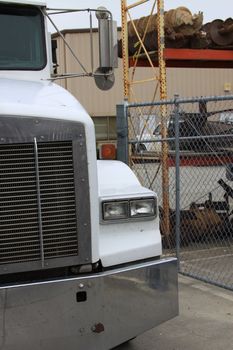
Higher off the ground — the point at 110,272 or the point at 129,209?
the point at 129,209

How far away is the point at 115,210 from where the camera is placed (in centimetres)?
396

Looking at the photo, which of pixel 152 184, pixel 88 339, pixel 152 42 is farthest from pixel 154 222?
pixel 152 42

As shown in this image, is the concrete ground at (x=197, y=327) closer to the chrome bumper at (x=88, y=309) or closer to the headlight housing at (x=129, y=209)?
the chrome bumper at (x=88, y=309)

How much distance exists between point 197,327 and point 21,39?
300 cm

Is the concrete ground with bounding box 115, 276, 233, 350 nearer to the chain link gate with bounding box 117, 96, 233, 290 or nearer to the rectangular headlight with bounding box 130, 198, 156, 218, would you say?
the chain link gate with bounding box 117, 96, 233, 290

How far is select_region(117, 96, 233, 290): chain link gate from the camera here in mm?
7480

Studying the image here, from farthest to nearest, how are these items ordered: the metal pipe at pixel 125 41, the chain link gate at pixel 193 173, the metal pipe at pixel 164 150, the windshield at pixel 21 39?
the metal pipe at pixel 125 41, the metal pipe at pixel 164 150, the chain link gate at pixel 193 173, the windshield at pixel 21 39

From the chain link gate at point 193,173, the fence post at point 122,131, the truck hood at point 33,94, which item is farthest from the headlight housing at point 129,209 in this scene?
the fence post at point 122,131

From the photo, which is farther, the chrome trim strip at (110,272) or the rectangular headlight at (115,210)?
the rectangular headlight at (115,210)

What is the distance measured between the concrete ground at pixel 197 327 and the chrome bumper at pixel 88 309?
784 millimetres

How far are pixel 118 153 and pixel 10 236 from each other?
14.3 feet

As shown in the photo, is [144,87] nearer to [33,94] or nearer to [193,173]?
[193,173]

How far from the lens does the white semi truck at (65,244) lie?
11.1ft

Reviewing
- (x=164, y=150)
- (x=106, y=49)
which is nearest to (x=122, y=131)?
(x=164, y=150)
